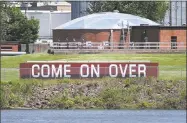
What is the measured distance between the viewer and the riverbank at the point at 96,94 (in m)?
55.3

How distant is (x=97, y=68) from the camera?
2381 inches

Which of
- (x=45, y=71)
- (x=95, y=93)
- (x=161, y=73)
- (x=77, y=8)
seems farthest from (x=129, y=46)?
(x=77, y=8)

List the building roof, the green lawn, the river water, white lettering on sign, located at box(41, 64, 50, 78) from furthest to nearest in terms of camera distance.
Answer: the building roof, the green lawn, white lettering on sign, located at box(41, 64, 50, 78), the river water

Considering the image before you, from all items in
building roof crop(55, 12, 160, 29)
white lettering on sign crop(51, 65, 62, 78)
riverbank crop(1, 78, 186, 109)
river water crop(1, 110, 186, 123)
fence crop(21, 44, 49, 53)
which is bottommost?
river water crop(1, 110, 186, 123)

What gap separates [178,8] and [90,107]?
342ft

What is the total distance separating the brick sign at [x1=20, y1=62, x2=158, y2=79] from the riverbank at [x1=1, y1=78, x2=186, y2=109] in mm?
1637

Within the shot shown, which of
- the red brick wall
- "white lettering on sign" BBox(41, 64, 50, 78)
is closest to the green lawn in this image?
"white lettering on sign" BBox(41, 64, 50, 78)

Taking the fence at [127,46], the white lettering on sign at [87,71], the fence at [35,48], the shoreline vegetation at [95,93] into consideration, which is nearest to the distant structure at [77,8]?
the fence at [35,48]

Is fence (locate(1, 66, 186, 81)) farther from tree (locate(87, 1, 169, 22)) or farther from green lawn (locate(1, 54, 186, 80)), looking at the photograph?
tree (locate(87, 1, 169, 22))

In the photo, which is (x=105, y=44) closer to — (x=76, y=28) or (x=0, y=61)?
(x=76, y=28)

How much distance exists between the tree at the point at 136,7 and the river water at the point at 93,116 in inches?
3243

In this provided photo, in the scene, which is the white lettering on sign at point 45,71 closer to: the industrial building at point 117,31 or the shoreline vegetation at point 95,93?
the shoreline vegetation at point 95,93

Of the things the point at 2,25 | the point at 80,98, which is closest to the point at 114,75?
the point at 80,98

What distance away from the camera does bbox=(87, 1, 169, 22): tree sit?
13525 cm
